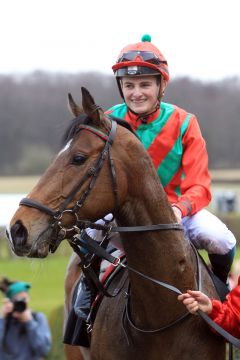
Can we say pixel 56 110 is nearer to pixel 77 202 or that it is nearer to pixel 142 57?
pixel 142 57

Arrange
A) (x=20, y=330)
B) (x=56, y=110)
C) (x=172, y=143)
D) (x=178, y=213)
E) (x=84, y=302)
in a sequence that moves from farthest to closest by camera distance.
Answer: (x=56, y=110) → (x=20, y=330) → (x=84, y=302) → (x=172, y=143) → (x=178, y=213)

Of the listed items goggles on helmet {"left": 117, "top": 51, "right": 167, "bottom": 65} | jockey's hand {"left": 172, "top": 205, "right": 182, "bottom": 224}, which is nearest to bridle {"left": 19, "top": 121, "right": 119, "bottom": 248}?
jockey's hand {"left": 172, "top": 205, "right": 182, "bottom": 224}

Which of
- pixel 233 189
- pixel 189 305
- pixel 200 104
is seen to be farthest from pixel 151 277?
pixel 233 189

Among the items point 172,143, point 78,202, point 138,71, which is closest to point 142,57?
point 138,71

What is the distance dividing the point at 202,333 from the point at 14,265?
2134cm

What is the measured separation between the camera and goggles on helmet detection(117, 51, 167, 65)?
216 inches

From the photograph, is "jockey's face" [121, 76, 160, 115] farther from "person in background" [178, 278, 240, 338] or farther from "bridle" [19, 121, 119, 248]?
"person in background" [178, 278, 240, 338]

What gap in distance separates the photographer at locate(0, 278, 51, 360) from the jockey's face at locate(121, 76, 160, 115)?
354cm

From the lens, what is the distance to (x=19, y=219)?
453 cm

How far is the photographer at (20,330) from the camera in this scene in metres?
8.58

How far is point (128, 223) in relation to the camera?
16.1 ft

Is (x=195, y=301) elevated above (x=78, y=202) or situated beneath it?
situated beneath

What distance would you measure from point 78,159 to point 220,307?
3.56ft

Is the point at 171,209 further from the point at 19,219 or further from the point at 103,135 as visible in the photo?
the point at 19,219
